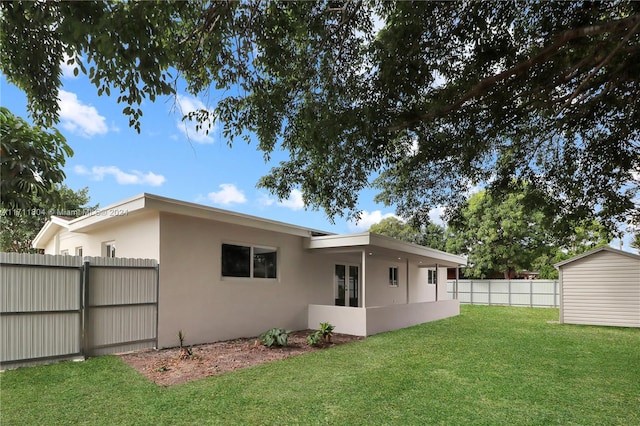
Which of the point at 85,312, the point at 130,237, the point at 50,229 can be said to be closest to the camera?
the point at 85,312

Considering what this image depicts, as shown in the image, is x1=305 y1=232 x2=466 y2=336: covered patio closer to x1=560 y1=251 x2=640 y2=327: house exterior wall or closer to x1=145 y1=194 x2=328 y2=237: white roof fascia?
x1=145 y1=194 x2=328 y2=237: white roof fascia

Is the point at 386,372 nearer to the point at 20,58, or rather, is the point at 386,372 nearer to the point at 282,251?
the point at 282,251

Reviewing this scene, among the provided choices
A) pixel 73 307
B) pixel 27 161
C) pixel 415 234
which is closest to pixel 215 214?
pixel 73 307

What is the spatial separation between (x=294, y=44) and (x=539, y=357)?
Answer: 286 inches

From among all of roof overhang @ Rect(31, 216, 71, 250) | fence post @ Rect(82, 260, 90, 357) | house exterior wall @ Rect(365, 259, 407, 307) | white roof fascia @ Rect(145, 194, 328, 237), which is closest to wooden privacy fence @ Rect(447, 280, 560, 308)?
house exterior wall @ Rect(365, 259, 407, 307)

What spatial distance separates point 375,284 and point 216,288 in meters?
7.36

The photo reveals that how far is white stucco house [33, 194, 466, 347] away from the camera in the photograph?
790cm

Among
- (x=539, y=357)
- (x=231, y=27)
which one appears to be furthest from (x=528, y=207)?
(x=231, y=27)

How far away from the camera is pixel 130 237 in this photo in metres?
8.73

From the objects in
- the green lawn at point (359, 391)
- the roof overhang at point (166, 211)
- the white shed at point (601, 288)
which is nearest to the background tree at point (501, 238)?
the white shed at point (601, 288)

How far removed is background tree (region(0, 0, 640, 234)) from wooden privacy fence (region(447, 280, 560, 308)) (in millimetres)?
13108

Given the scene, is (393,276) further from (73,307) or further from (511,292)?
(73,307)

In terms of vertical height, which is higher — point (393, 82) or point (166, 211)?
point (393, 82)

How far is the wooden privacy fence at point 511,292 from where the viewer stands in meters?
20.2
